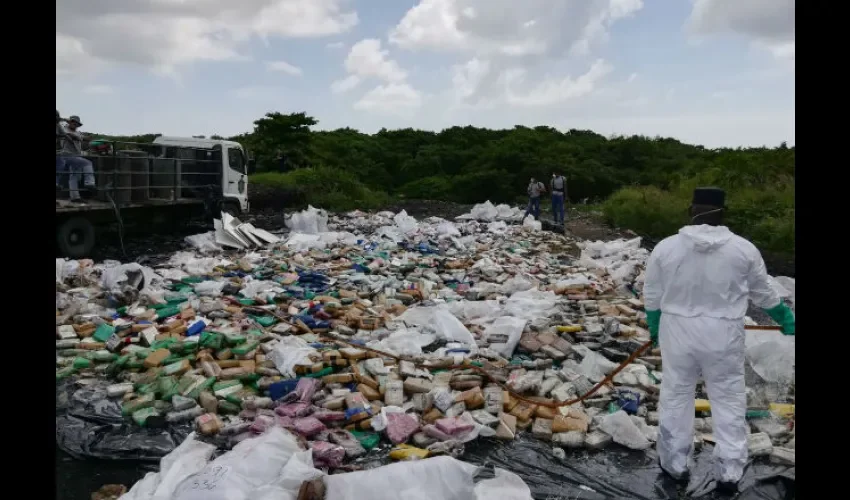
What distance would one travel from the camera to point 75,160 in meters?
10.0

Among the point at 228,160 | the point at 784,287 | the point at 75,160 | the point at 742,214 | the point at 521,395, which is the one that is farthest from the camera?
the point at 742,214

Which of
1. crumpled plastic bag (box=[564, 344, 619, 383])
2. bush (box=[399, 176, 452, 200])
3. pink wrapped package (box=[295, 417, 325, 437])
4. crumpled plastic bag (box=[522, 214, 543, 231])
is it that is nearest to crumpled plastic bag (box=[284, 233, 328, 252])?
crumpled plastic bag (box=[522, 214, 543, 231])

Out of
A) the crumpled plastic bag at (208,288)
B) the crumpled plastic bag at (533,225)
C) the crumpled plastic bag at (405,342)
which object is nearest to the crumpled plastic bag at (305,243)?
the crumpled plastic bag at (208,288)

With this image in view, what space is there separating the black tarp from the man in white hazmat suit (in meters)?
0.16

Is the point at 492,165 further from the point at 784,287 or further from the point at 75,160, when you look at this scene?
the point at 784,287

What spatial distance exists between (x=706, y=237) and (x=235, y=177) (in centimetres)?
1207

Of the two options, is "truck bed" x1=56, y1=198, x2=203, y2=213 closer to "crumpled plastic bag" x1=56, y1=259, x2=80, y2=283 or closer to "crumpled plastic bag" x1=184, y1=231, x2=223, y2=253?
"crumpled plastic bag" x1=184, y1=231, x2=223, y2=253

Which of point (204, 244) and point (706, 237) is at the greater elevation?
point (706, 237)

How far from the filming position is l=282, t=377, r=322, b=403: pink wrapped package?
458cm

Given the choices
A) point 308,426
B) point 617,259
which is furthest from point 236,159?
point 308,426

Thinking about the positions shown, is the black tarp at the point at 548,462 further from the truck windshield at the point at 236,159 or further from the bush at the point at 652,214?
the bush at the point at 652,214
